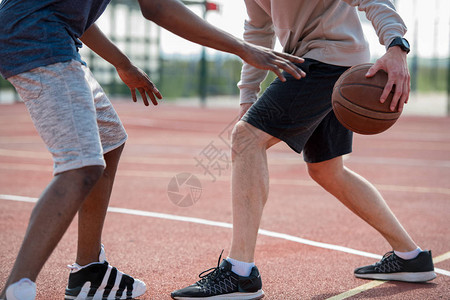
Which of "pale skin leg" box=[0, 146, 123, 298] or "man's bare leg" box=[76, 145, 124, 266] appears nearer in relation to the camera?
"pale skin leg" box=[0, 146, 123, 298]

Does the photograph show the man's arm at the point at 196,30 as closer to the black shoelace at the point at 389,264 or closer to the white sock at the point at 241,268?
the white sock at the point at 241,268

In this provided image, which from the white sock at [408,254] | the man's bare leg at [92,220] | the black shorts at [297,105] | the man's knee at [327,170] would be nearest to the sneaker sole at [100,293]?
the man's bare leg at [92,220]

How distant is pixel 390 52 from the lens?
3336mm

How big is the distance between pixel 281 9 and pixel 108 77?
32.1 meters

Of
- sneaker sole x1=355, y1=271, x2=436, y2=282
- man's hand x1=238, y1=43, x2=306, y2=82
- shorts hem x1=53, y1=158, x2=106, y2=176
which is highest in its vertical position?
man's hand x1=238, y1=43, x2=306, y2=82

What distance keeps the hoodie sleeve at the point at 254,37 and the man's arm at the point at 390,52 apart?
2.55 ft

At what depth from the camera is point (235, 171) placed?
3637mm

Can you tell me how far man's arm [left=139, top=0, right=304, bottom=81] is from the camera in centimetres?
309

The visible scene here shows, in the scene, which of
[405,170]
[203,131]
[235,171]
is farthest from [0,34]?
[203,131]

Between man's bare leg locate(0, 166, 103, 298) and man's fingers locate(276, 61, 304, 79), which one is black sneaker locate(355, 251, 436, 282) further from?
man's bare leg locate(0, 166, 103, 298)

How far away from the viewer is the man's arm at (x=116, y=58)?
3.60m

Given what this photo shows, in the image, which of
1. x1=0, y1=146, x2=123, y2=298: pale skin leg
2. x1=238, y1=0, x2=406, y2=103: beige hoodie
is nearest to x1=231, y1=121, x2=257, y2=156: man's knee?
x1=238, y1=0, x2=406, y2=103: beige hoodie

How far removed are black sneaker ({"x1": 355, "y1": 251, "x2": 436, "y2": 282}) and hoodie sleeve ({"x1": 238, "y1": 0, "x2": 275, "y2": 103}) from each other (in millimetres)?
1362

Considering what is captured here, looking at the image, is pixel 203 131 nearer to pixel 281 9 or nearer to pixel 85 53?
pixel 281 9
